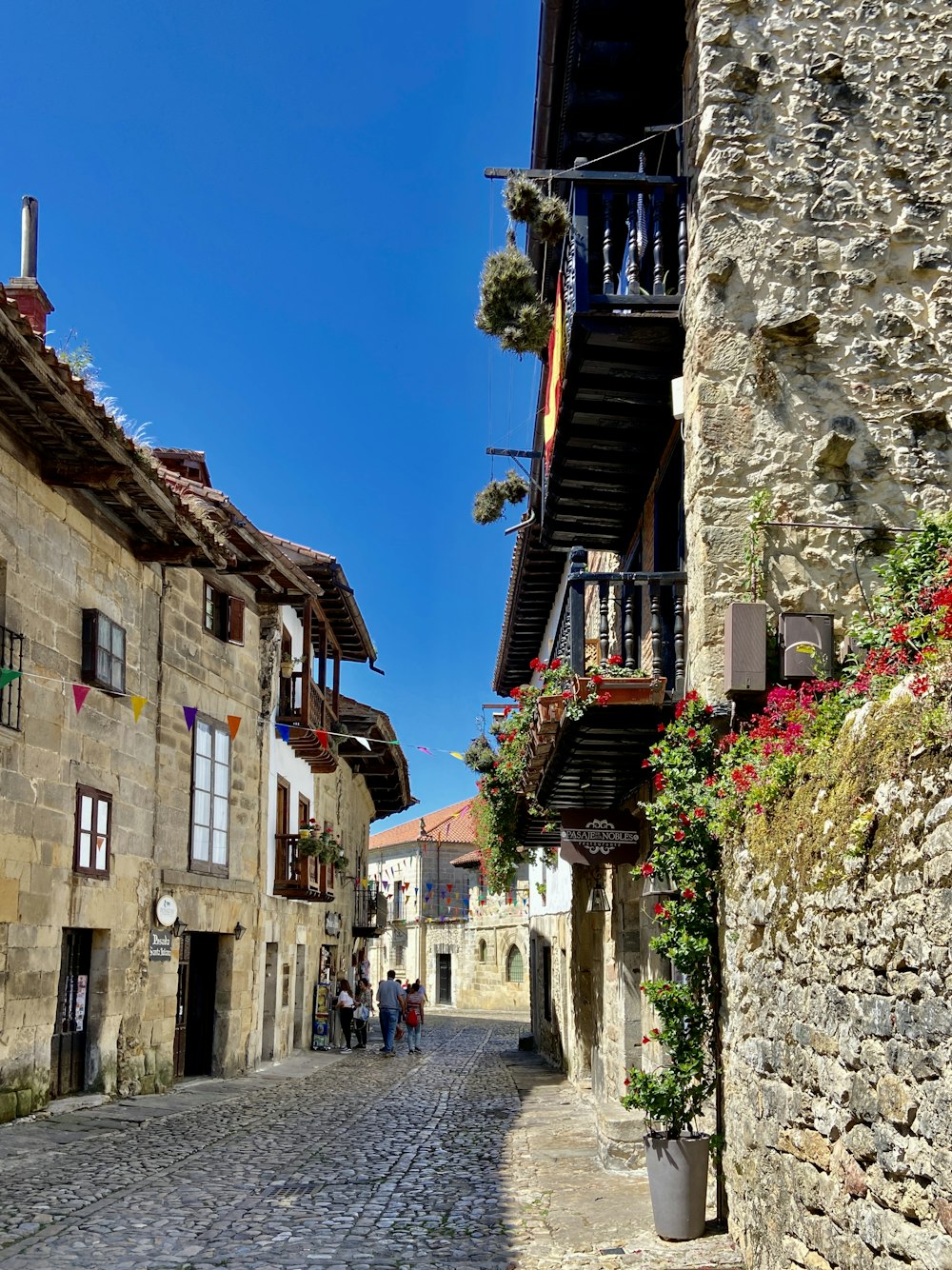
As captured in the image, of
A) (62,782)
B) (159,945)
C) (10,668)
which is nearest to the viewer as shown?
(10,668)

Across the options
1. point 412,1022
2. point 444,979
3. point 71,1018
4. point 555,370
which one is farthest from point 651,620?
point 444,979

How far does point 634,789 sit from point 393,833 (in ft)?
178

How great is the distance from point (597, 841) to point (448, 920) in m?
42.5

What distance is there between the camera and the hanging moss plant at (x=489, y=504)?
15.4 meters

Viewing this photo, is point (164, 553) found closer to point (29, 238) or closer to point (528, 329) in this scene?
point (29, 238)

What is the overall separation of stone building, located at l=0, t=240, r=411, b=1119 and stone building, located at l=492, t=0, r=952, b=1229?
15.6ft

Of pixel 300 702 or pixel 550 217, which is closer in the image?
pixel 550 217

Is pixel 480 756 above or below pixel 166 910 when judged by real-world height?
above

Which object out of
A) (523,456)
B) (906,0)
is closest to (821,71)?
(906,0)

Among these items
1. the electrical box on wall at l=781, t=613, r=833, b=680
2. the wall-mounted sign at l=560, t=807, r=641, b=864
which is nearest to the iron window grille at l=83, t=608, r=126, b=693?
the wall-mounted sign at l=560, t=807, r=641, b=864

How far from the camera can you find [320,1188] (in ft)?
29.1

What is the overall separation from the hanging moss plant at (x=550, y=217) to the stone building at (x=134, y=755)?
13.2ft

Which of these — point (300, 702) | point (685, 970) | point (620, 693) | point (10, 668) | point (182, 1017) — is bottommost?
point (182, 1017)

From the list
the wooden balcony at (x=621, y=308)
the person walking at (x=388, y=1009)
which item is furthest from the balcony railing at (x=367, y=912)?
the wooden balcony at (x=621, y=308)
